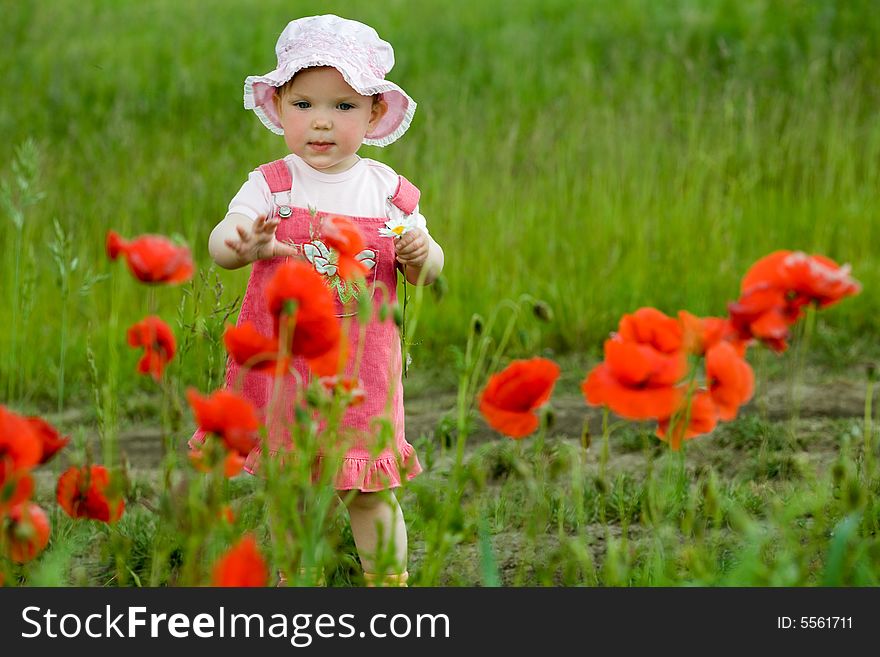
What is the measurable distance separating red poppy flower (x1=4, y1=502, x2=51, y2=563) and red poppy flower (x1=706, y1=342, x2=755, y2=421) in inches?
38.0

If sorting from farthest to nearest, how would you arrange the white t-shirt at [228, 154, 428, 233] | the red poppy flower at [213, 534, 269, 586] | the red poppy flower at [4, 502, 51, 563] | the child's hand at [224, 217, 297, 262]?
the white t-shirt at [228, 154, 428, 233]
the child's hand at [224, 217, 297, 262]
the red poppy flower at [4, 502, 51, 563]
the red poppy flower at [213, 534, 269, 586]

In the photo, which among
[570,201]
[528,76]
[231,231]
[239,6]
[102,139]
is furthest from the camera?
[239,6]

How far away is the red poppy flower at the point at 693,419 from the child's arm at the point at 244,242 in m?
0.79

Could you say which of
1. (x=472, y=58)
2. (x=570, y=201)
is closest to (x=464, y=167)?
(x=570, y=201)

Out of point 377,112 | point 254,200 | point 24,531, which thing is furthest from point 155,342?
point 377,112

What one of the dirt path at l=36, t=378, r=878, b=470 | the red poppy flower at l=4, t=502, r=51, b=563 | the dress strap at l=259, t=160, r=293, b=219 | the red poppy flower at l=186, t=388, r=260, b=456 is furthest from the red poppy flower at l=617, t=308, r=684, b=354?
the dirt path at l=36, t=378, r=878, b=470

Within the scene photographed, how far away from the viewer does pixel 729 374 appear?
70.0 inches

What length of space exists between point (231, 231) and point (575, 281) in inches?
111

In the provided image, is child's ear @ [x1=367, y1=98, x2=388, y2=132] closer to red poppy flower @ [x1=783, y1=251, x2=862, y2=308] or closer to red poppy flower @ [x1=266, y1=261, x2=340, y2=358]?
red poppy flower @ [x1=266, y1=261, x2=340, y2=358]

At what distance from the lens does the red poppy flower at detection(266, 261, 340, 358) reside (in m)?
1.66

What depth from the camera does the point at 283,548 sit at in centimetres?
169

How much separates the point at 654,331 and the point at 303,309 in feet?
1.61

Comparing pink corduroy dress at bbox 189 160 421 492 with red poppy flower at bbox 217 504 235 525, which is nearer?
red poppy flower at bbox 217 504 235 525
